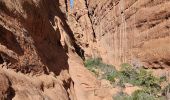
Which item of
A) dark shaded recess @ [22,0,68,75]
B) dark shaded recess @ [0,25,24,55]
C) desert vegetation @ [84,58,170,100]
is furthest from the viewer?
desert vegetation @ [84,58,170,100]

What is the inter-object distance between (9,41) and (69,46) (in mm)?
9320

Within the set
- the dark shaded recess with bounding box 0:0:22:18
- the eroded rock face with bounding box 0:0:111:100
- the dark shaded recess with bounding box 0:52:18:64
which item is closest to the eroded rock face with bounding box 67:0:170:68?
the eroded rock face with bounding box 0:0:111:100

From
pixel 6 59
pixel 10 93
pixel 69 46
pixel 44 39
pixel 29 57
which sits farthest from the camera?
pixel 69 46

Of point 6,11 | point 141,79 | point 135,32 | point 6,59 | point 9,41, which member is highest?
point 135,32

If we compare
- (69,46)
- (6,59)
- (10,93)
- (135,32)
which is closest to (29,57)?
(6,59)

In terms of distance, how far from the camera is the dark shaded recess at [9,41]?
7.77 metres

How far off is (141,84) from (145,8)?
6.16 m

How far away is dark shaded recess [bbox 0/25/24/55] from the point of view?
7.77m

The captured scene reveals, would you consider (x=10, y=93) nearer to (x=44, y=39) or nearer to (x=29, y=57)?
(x=29, y=57)

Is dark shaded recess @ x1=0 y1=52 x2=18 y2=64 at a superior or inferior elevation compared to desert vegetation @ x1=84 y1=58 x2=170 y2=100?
superior

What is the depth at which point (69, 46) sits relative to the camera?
17281mm

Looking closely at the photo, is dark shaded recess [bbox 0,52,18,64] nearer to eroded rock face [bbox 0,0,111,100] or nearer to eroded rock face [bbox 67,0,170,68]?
eroded rock face [bbox 0,0,111,100]

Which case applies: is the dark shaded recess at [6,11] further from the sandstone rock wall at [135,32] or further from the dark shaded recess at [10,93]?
the sandstone rock wall at [135,32]

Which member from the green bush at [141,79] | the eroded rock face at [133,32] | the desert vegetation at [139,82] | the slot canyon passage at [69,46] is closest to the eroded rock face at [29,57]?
the slot canyon passage at [69,46]
